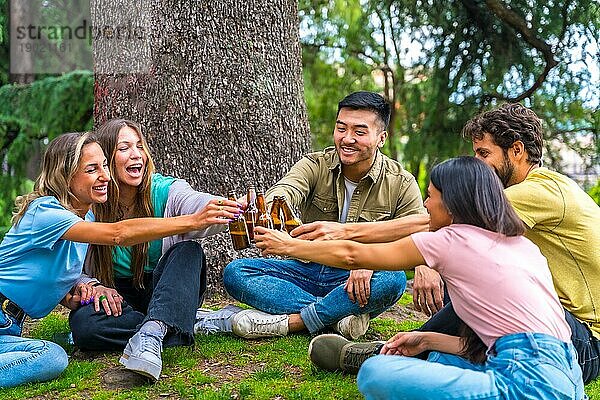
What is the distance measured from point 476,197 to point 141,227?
1.75 m

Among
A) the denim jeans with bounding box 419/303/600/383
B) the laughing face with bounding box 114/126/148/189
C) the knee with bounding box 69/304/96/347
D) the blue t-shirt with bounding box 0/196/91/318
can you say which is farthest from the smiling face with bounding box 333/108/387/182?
the knee with bounding box 69/304/96/347

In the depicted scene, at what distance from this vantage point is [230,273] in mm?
4699

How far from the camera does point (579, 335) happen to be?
3.37 metres

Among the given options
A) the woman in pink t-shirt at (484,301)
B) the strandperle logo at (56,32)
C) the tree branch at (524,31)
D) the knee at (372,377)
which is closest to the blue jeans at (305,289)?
the woman in pink t-shirt at (484,301)

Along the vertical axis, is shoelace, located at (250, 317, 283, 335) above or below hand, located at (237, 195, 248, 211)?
below

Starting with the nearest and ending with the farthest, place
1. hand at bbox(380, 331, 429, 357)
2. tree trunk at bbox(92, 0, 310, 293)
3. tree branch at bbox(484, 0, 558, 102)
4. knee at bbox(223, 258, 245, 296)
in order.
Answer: hand at bbox(380, 331, 429, 357) → knee at bbox(223, 258, 245, 296) → tree trunk at bbox(92, 0, 310, 293) → tree branch at bbox(484, 0, 558, 102)

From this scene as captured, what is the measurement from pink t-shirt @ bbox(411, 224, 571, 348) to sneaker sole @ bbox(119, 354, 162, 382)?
1.51 meters

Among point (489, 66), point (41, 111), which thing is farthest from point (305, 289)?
point (41, 111)

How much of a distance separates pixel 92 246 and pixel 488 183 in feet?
7.85

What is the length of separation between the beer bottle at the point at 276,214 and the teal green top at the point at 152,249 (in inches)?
25.8

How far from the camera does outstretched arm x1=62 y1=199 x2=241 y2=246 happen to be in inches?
153

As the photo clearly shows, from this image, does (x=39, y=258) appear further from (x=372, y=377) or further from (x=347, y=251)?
(x=372, y=377)

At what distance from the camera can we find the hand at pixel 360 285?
4203mm

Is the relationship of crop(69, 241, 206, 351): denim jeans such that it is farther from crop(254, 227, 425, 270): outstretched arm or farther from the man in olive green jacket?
crop(254, 227, 425, 270): outstretched arm
